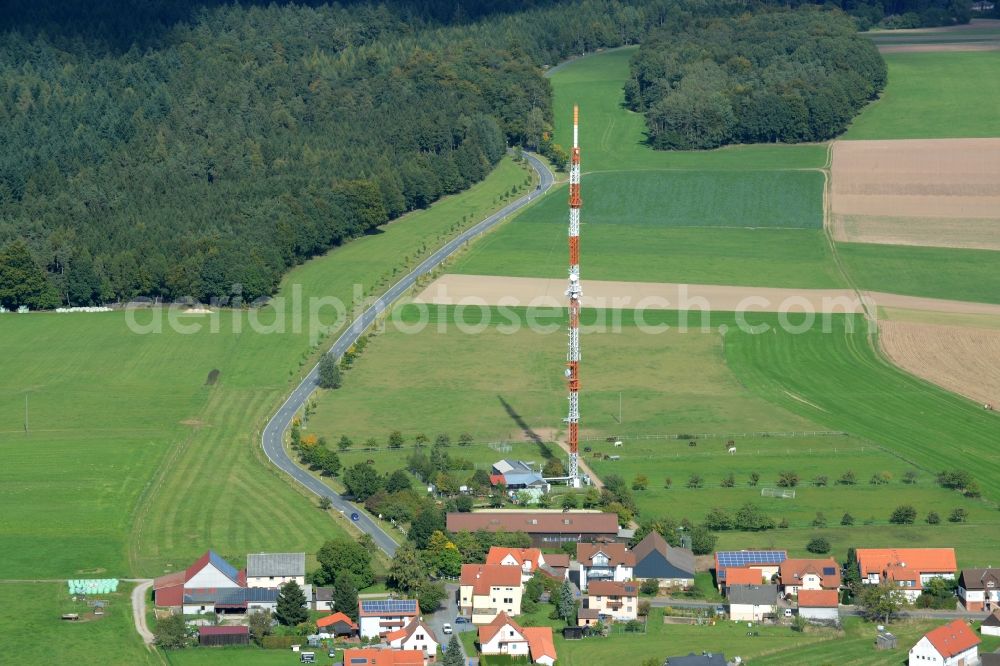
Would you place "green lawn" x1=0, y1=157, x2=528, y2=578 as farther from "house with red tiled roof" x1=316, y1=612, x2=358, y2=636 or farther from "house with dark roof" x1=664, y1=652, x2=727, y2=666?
"house with dark roof" x1=664, y1=652, x2=727, y2=666

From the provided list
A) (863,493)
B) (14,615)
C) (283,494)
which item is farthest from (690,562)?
(14,615)

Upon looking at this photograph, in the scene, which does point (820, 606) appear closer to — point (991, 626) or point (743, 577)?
point (743, 577)

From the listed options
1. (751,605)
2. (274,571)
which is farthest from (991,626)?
(274,571)

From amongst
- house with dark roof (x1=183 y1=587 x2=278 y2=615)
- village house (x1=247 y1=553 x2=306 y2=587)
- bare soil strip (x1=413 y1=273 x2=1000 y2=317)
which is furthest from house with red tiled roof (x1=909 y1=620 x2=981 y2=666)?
bare soil strip (x1=413 y1=273 x2=1000 y2=317)

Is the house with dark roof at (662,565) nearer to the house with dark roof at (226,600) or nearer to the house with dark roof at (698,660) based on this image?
the house with dark roof at (698,660)

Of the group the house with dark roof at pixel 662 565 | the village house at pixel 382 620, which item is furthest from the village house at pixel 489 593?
the house with dark roof at pixel 662 565
